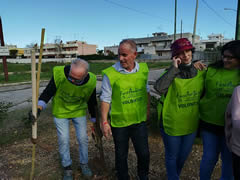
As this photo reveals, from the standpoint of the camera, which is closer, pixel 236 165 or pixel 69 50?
pixel 236 165

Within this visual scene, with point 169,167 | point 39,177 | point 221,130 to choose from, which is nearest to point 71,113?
point 39,177

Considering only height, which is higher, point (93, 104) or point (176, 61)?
point (176, 61)

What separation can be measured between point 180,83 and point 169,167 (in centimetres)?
87

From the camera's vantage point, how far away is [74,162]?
2.98 m

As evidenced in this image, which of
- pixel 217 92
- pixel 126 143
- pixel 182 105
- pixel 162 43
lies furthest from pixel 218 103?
pixel 162 43

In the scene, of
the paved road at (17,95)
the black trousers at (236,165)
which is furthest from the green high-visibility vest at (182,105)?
the paved road at (17,95)

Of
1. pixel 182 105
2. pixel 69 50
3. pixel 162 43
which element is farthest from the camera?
pixel 69 50

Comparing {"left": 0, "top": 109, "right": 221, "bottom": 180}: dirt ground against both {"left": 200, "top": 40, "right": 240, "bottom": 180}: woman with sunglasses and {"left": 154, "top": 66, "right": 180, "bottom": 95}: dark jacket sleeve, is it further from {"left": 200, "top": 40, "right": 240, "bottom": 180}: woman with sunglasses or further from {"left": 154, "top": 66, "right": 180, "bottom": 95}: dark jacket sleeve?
{"left": 154, "top": 66, "right": 180, "bottom": 95}: dark jacket sleeve

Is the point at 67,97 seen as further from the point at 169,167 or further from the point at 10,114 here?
the point at 10,114

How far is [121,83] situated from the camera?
6.37 feet

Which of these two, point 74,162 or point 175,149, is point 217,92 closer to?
point 175,149

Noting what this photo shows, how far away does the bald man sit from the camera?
228 centimetres

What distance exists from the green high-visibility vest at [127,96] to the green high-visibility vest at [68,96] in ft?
1.61

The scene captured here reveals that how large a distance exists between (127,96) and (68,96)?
73 cm
